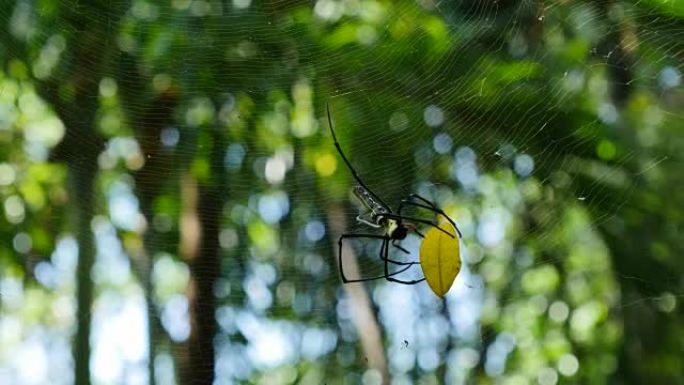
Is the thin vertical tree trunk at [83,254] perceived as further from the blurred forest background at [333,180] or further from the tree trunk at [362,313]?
the tree trunk at [362,313]

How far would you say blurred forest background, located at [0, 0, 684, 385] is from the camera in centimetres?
160

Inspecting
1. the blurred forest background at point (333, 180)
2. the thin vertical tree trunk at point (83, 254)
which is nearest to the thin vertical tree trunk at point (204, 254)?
the blurred forest background at point (333, 180)

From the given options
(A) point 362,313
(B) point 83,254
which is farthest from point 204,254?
(A) point 362,313

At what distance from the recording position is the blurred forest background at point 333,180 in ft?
5.24

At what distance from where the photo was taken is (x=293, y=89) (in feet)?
5.84

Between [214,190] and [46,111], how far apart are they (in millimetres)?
383

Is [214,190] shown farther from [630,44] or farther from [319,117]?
[630,44]

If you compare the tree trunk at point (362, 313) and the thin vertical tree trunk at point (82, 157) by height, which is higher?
the thin vertical tree trunk at point (82, 157)

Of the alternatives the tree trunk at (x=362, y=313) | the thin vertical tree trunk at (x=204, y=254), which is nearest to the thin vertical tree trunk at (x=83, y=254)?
the thin vertical tree trunk at (x=204, y=254)

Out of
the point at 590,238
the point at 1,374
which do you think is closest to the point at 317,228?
the point at 590,238

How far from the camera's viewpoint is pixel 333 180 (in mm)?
1732

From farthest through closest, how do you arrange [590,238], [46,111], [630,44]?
[46,111] < [590,238] < [630,44]

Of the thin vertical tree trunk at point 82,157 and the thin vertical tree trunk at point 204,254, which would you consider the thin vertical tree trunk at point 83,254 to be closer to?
the thin vertical tree trunk at point 82,157

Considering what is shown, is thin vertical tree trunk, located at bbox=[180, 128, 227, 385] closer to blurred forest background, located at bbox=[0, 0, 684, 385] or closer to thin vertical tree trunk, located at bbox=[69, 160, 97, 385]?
blurred forest background, located at bbox=[0, 0, 684, 385]
